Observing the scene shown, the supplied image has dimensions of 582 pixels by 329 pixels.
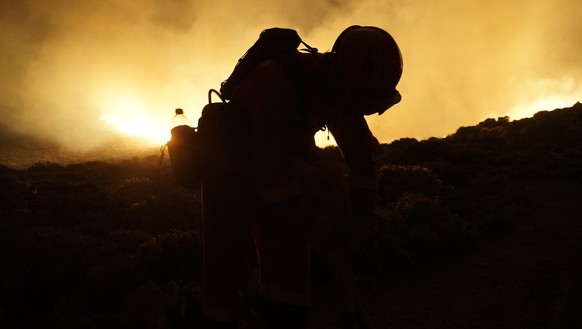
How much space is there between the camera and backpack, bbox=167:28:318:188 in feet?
8.23

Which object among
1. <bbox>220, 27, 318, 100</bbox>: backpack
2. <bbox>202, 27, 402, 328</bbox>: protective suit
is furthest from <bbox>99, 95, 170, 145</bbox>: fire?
<bbox>202, 27, 402, 328</bbox>: protective suit

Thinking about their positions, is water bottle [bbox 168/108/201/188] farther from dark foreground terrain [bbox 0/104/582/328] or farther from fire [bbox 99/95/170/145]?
fire [bbox 99/95/170/145]

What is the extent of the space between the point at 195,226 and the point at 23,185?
789 centimetres

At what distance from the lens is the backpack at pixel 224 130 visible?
2508 mm

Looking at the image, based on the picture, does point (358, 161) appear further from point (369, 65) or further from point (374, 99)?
point (369, 65)

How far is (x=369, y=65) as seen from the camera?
2.40 metres

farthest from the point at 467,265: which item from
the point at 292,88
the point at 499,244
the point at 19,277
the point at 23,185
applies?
the point at 23,185

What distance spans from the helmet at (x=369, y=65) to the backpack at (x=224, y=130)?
34 centimetres

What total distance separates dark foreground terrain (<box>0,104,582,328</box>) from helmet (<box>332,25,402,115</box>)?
76cm

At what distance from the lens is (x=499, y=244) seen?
7363mm

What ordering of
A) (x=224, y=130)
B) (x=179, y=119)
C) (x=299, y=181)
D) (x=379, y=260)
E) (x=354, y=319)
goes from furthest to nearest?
(x=379, y=260) < (x=179, y=119) < (x=354, y=319) < (x=224, y=130) < (x=299, y=181)

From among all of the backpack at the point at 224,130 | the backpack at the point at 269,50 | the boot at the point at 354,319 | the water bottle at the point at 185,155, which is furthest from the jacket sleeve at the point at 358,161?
the water bottle at the point at 185,155

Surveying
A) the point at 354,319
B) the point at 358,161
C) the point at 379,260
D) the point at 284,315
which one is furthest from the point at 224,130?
the point at 379,260

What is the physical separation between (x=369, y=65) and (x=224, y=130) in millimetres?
1059
